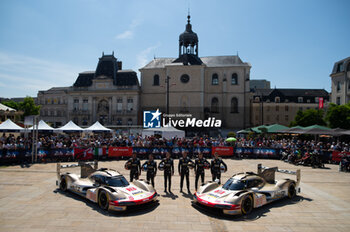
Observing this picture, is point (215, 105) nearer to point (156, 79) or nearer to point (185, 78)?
point (185, 78)

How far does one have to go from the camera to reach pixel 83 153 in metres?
21.1

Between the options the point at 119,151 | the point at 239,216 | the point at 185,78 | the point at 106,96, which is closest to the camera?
the point at 239,216

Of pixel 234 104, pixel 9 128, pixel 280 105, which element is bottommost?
pixel 9 128

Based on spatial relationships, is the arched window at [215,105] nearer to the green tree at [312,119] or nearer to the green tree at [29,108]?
the green tree at [312,119]

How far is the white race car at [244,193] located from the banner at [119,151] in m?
14.2

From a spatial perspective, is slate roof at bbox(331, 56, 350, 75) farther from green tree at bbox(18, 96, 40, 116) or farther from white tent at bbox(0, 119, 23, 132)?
green tree at bbox(18, 96, 40, 116)

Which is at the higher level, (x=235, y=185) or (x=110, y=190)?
(x=235, y=185)

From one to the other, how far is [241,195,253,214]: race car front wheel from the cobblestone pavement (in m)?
0.20

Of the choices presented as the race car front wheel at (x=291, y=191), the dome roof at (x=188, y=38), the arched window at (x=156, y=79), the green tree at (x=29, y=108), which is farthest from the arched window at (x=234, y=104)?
the green tree at (x=29, y=108)

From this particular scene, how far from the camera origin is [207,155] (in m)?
24.1

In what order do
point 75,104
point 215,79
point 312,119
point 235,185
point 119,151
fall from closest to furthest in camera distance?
point 235,185
point 119,151
point 312,119
point 215,79
point 75,104

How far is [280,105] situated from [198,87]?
88.3ft

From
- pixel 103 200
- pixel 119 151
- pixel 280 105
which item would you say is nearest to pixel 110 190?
pixel 103 200

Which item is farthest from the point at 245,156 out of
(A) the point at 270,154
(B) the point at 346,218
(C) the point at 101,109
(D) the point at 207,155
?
(C) the point at 101,109
